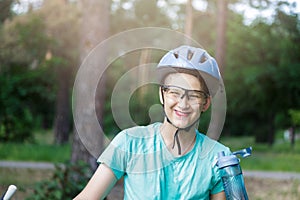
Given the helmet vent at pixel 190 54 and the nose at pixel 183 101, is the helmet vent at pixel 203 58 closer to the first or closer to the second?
the helmet vent at pixel 190 54

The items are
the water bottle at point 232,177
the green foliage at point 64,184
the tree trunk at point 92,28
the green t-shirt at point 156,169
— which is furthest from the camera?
the tree trunk at point 92,28

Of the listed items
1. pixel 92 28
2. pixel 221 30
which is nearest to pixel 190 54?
pixel 92 28

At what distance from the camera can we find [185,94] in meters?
2.69

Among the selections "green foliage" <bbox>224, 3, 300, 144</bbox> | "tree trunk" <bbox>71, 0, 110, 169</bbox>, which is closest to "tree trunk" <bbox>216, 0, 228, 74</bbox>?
"green foliage" <bbox>224, 3, 300, 144</bbox>

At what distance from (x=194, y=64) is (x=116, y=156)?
0.53m

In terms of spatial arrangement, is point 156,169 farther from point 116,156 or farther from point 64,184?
point 64,184

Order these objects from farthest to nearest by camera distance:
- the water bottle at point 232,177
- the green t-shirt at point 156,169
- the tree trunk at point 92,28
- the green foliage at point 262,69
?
the green foliage at point 262,69
the tree trunk at point 92,28
the green t-shirt at point 156,169
the water bottle at point 232,177

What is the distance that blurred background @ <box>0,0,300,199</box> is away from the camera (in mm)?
9047

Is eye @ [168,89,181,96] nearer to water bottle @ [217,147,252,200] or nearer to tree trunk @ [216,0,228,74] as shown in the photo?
water bottle @ [217,147,252,200]

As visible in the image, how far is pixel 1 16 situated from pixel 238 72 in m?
14.7

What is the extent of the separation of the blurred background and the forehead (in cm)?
393

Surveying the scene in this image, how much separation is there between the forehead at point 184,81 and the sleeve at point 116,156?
0.34 metres

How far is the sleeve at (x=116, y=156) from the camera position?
260cm

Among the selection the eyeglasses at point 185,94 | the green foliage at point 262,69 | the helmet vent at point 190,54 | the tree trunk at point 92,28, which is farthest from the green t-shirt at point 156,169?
the green foliage at point 262,69
